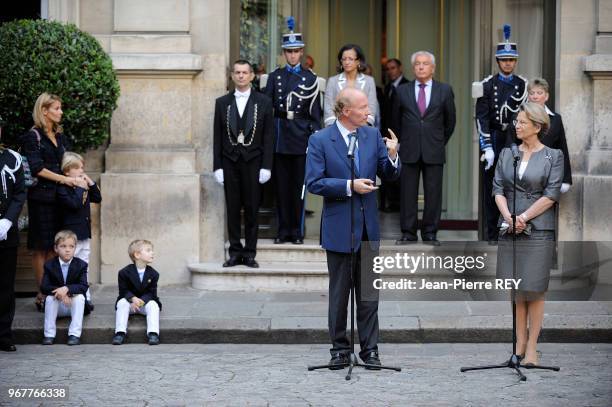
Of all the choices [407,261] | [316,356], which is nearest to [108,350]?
[316,356]

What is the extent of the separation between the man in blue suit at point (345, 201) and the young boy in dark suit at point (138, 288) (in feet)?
6.63

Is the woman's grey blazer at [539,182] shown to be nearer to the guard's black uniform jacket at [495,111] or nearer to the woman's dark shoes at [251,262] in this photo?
the guard's black uniform jacket at [495,111]

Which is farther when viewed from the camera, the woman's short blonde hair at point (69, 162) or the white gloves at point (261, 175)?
the white gloves at point (261, 175)

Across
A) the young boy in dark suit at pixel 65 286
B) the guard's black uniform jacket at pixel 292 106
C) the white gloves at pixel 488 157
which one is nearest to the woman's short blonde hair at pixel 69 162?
the young boy in dark suit at pixel 65 286

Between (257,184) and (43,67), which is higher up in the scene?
(43,67)

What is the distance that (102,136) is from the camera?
40.8 feet

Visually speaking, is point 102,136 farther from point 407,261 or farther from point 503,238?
point 503,238

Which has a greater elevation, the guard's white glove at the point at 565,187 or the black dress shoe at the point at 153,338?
the guard's white glove at the point at 565,187

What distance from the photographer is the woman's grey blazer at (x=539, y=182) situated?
9.36 metres

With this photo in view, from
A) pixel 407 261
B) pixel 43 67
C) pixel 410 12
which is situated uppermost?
pixel 410 12

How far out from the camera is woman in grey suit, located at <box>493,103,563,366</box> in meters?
9.35

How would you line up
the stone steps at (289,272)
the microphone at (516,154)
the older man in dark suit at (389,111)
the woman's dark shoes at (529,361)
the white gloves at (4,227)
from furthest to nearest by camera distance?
1. the older man in dark suit at (389,111)
2. the stone steps at (289,272)
3. the white gloves at (4,227)
4. the woman's dark shoes at (529,361)
5. the microphone at (516,154)

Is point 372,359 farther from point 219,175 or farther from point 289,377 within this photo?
point 219,175

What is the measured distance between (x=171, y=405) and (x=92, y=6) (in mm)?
6142
